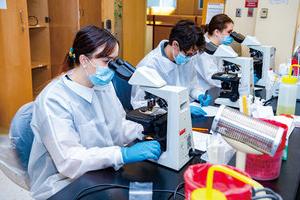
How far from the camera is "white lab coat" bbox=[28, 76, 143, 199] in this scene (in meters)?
1.11

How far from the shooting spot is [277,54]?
124 inches

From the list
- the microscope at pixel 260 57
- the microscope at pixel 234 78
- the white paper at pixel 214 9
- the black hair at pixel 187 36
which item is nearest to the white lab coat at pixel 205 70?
the microscope at pixel 260 57

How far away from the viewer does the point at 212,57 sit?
2.57 meters

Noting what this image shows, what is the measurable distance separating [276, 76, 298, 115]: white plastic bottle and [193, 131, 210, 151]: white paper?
47 cm

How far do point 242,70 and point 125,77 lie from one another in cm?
99

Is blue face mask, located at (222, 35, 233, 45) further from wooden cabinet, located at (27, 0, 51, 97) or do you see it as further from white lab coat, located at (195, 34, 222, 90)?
wooden cabinet, located at (27, 0, 51, 97)

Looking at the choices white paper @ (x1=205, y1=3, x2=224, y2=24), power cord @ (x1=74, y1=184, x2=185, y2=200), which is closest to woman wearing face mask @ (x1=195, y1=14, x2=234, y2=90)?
white paper @ (x1=205, y1=3, x2=224, y2=24)

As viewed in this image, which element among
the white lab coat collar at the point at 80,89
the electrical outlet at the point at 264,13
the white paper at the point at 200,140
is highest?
the electrical outlet at the point at 264,13

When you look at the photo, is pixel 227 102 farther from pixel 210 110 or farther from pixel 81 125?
pixel 81 125

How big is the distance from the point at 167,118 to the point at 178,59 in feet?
3.07

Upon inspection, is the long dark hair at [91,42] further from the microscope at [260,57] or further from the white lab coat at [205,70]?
the microscope at [260,57]

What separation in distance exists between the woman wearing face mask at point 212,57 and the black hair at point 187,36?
23.3 inches

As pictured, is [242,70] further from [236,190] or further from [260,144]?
[236,190]

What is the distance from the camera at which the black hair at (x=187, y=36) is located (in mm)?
1886
